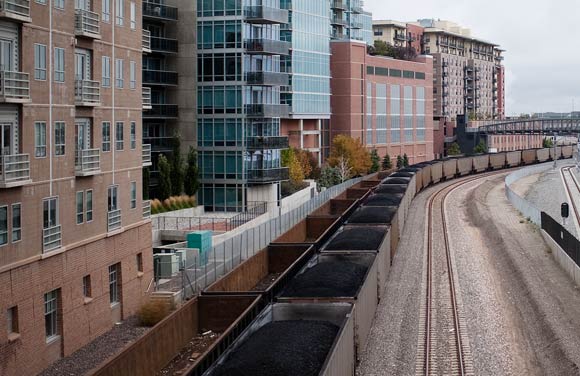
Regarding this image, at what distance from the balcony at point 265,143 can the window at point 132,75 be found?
28.6 meters

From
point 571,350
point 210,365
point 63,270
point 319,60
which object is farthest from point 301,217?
point 319,60

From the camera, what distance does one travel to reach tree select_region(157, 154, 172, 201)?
57.9 meters

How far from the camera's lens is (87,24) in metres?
30.5

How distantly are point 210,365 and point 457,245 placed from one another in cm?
3017

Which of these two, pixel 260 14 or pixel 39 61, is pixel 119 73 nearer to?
pixel 39 61

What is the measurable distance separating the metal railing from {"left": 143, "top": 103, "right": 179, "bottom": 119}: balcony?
36233mm

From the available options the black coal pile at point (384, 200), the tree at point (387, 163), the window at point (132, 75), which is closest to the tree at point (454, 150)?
the tree at point (387, 163)

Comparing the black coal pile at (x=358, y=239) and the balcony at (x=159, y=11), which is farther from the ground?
the balcony at (x=159, y=11)

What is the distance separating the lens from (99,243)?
3183cm

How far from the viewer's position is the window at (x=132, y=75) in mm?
35534

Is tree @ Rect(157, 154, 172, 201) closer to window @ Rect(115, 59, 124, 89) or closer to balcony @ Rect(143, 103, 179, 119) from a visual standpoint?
balcony @ Rect(143, 103, 179, 119)

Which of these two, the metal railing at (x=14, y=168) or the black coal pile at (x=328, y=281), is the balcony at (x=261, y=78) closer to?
the black coal pile at (x=328, y=281)

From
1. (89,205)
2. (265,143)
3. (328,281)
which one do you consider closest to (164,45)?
(265,143)

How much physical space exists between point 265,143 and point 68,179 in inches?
1430
